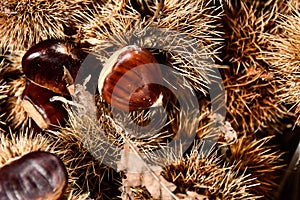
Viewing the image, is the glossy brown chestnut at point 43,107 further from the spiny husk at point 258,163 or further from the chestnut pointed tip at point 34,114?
the spiny husk at point 258,163

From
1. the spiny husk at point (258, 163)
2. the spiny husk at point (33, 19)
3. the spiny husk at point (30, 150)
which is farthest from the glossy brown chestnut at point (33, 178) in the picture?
the spiny husk at point (258, 163)

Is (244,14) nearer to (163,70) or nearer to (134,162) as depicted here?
(163,70)

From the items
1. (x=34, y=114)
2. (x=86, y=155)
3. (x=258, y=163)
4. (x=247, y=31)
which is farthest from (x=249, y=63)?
(x=34, y=114)

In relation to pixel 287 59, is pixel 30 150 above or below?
below

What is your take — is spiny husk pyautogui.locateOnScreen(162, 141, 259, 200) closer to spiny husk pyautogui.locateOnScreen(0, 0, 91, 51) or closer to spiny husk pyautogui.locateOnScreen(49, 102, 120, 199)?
spiny husk pyautogui.locateOnScreen(49, 102, 120, 199)

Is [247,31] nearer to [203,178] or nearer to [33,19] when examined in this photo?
[203,178]
